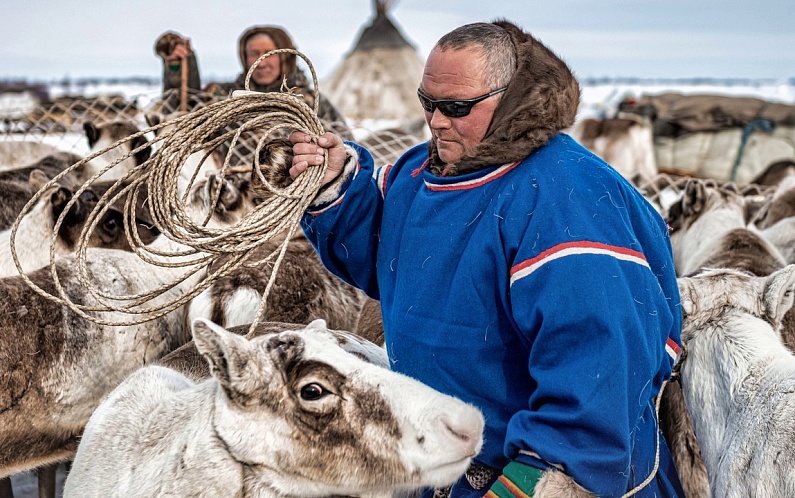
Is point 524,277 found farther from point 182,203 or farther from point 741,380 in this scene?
point 741,380

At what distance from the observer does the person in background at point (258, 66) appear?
628cm

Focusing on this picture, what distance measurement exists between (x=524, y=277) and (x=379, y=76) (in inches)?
760

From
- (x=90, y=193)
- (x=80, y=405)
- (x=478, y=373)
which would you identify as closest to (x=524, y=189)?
(x=478, y=373)

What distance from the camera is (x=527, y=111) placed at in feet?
7.11

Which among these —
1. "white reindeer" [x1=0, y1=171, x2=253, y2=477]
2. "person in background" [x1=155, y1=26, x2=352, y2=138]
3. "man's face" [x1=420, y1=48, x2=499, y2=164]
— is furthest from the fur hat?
"man's face" [x1=420, y1=48, x2=499, y2=164]

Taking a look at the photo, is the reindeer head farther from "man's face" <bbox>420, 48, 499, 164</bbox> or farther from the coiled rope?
"man's face" <bbox>420, 48, 499, 164</bbox>

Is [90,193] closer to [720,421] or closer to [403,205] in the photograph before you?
[403,205]

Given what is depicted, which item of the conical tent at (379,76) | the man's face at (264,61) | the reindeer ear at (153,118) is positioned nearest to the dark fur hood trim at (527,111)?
the man's face at (264,61)

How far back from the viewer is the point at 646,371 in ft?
6.66

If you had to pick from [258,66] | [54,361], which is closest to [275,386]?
[54,361]

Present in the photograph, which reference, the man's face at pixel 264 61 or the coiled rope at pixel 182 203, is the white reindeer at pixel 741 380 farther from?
the man's face at pixel 264 61

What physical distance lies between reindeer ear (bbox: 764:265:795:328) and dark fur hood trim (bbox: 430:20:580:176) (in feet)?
4.11

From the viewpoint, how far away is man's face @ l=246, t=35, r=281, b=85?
622 centimetres

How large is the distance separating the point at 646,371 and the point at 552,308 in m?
0.30
